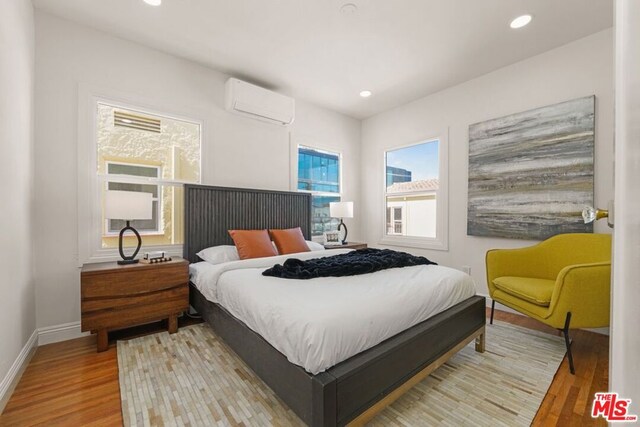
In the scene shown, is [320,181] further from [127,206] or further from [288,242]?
[127,206]

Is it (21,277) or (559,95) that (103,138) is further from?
(559,95)

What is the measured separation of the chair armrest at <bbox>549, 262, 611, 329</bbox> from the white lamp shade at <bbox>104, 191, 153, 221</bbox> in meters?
3.41

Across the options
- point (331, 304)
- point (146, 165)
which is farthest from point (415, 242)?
point (146, 165)

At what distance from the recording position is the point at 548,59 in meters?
2.94

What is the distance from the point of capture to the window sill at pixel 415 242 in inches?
152

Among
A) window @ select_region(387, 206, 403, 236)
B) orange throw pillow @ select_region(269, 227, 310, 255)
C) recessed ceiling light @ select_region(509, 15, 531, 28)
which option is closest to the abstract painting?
recessed ceiling light @ select_region(509, 15, 531, 28)

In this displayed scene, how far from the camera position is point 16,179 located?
1910 millimetres

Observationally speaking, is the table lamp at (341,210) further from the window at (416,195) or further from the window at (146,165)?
the window at (146,165)

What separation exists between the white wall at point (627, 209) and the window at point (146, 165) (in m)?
3.38

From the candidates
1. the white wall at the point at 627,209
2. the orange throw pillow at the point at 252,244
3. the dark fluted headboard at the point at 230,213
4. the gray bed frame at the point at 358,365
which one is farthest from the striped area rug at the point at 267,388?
the white wall at the point at 627,209

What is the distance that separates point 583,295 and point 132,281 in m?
3.52

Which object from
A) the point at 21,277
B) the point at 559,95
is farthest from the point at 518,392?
the point at 21,277

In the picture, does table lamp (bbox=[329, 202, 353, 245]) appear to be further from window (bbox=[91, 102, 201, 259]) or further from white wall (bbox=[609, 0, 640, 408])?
white wall (bbox=[609, 0, 640, 408])

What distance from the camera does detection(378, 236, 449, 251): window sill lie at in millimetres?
3860
